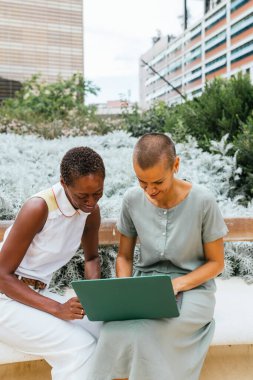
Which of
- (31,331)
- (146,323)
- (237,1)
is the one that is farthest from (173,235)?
(237,1)

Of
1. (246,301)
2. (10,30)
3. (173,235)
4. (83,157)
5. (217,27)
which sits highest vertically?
(217,27)

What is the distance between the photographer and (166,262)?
203cm

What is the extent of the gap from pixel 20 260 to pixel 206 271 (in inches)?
29.3

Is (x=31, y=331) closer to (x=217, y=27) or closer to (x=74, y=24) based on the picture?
(x=74, y=24)

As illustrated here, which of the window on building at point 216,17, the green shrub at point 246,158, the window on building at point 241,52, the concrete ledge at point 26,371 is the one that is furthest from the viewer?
the window on building at point 216,17

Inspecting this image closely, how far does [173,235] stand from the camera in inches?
76.7

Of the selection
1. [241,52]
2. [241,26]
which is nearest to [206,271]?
[241,26]

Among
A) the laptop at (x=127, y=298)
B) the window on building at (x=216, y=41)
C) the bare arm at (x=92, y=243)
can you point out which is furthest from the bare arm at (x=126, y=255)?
the window on building at (x=216, y=41)

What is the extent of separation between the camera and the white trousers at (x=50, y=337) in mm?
1735

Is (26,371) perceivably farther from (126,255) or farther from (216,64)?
(216,64)

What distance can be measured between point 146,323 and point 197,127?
5.50m

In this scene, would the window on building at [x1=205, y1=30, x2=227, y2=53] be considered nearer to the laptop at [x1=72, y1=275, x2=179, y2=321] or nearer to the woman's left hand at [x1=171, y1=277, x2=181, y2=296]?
the woman's left hand at [x1=171, y1=277, x2=181, y2=296]

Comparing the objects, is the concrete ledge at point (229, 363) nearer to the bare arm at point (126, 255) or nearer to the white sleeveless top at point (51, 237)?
the bare arm at point (126, 255)

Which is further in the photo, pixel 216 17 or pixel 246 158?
pixel 216 17
